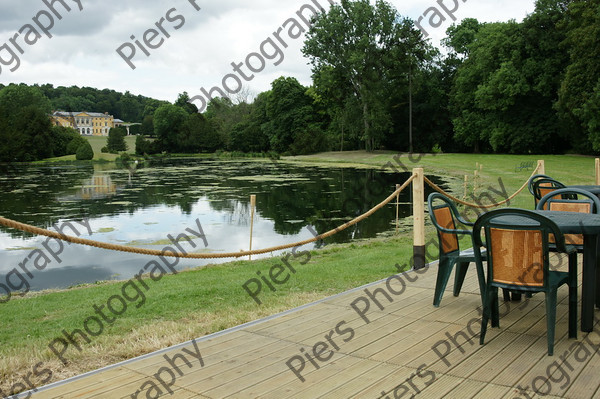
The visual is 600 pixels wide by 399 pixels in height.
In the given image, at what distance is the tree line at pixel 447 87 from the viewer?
37.4 meters

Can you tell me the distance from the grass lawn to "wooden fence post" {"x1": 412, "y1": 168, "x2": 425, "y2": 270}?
56 cm

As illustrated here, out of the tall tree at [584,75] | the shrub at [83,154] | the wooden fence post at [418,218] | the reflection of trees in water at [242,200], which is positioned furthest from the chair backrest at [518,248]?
the shrub at [83,154]

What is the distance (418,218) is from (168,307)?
3081 millimetres

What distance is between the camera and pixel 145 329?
4652 millimetres

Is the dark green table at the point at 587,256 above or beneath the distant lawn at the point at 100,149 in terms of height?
beneath

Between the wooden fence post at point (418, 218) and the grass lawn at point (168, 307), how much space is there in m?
0.56

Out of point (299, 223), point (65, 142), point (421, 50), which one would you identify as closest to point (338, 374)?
point (299, 223)

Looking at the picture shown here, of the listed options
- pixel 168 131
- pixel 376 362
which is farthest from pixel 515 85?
pixel 168 131

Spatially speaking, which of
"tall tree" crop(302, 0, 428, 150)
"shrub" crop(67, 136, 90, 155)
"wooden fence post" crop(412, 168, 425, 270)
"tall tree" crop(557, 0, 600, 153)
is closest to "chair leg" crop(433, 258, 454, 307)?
"wooden fence post" crop(412, 168, 425, 270)

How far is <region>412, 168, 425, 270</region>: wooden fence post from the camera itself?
20.1ft

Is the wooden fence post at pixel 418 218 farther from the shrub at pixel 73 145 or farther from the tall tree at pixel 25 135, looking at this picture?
the shrub at pixel 73 145

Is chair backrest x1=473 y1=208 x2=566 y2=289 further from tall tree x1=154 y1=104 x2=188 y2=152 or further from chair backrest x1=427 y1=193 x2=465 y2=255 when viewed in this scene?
tall tree x1=154 y1=104 x2=188 y2=152

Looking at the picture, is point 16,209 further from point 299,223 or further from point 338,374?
point 338,374

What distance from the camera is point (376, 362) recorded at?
3285mm
